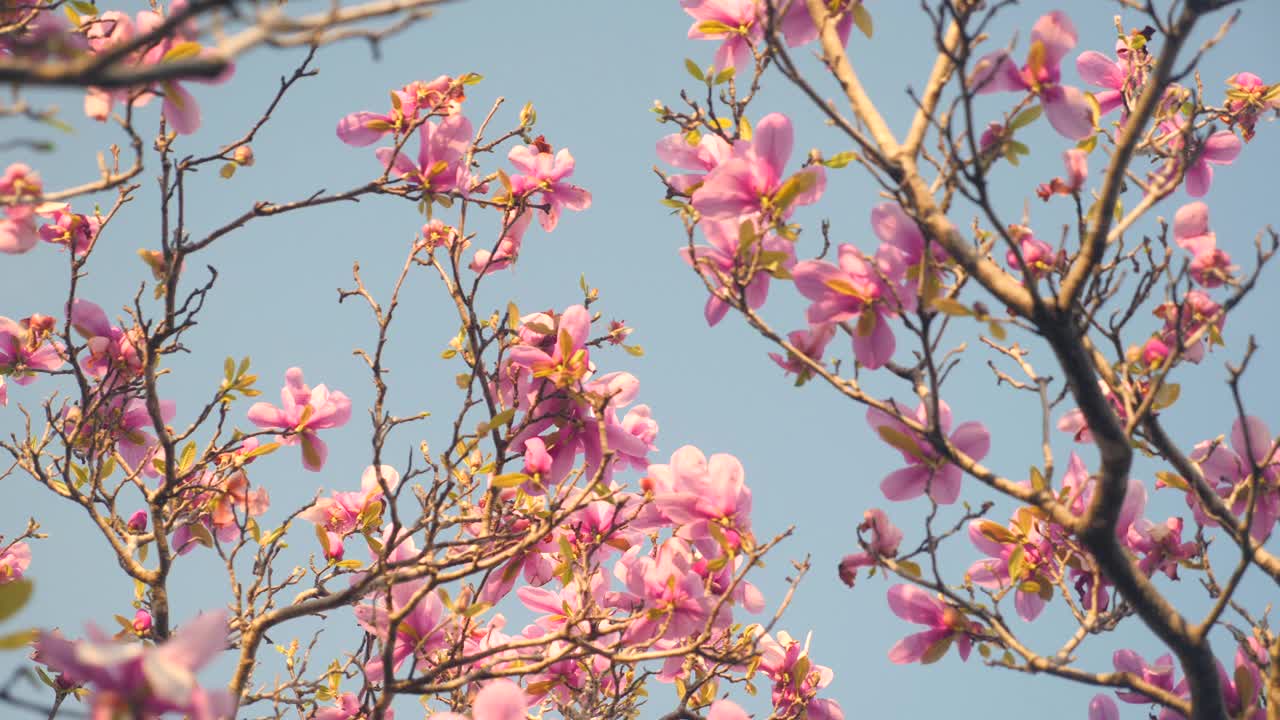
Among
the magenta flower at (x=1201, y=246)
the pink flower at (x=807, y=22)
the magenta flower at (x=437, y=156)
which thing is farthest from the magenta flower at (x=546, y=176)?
the magenta flower at (x=1201, y=246)

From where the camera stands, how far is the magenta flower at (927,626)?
94.5 inches

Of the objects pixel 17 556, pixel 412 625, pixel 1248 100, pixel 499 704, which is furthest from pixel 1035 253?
pixel 17 556

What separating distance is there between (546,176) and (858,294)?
155 centimetres

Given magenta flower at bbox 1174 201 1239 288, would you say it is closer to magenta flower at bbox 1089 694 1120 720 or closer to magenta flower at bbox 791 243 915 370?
magenta flower at bbox 791 243 915 370

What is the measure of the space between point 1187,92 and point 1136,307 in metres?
1.03

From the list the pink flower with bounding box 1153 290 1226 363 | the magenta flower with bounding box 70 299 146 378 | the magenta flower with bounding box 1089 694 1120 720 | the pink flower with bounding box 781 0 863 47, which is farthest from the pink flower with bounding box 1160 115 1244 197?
the magenta flower with bounding box 70 299 146 378

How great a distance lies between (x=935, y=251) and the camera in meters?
2.06

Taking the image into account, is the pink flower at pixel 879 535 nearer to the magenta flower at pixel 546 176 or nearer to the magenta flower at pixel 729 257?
the magenta flower at pixel 729 257

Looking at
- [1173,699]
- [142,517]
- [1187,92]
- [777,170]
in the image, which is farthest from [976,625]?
[142,517]

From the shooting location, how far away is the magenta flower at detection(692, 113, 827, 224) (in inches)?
84.7

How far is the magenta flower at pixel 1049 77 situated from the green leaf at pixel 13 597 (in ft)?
6.53

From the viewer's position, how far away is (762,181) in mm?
2188

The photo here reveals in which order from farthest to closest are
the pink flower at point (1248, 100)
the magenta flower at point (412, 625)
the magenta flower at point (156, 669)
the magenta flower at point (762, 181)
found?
1. the pink flower at point (1248, 100)
2. the magenta flower at point (412, 625)
3. the magenta flower at point (762, 181)
4. the magenta flower at point (156, 669)

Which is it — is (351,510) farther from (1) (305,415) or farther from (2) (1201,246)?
(2) (1201,246)
